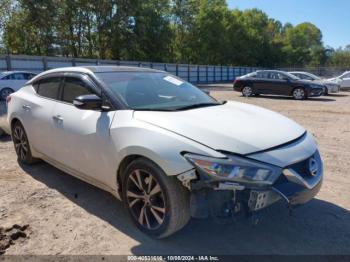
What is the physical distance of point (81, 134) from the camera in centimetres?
392

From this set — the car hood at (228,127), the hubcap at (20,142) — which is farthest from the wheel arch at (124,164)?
the hubcap at (20,142)

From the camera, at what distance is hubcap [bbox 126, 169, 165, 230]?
10.7 ft

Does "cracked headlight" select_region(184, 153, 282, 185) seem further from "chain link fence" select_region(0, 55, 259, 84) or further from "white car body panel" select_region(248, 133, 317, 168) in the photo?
"chain link fence" select_region(0, 55, 259, 84)

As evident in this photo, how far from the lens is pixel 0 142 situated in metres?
7.29

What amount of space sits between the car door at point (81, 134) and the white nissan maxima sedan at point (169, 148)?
0.01 meters

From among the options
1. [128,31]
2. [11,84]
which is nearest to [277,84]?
[11,84]

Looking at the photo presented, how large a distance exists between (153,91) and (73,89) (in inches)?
40.3

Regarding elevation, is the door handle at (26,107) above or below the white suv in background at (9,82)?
above

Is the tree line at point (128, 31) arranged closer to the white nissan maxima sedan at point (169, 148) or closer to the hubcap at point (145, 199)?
the white nissan maxima sedan at point (169, 148)

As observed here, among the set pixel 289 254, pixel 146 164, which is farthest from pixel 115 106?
pixel 289 254

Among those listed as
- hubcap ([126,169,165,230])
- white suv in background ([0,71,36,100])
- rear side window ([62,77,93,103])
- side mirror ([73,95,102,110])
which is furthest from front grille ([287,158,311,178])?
white suv in background ([0,71,36,100])

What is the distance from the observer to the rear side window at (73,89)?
4.19 meters

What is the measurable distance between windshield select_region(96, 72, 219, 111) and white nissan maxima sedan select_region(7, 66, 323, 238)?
0.01 meters

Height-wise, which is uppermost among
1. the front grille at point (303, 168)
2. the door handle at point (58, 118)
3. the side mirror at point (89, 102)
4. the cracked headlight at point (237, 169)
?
the side mirror at point (89, 102)
